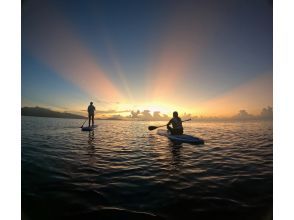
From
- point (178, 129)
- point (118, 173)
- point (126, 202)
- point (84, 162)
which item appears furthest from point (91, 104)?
point (126, 202)

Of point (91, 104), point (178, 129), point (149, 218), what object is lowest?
point (149, 218)

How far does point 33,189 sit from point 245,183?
7.58 metres

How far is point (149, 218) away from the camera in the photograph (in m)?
6.41

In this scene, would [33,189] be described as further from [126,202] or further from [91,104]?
[91,104]

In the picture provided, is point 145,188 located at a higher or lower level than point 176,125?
lower

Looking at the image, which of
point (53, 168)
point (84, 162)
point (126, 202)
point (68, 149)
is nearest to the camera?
point (126, 202)

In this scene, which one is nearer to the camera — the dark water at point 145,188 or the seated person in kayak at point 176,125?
the dark water at point 145,188

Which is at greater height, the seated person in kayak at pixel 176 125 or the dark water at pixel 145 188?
the seated person in kayak at pixel 176 125

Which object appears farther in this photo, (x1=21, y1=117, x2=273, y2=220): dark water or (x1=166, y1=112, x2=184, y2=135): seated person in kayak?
(x1=166, y1=112, x2=184, y2=135): seated person in kayak

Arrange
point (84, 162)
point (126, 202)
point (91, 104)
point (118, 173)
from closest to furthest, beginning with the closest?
point (126, 202)
point (118, 173)
point (84, 162)
point (91, 104)

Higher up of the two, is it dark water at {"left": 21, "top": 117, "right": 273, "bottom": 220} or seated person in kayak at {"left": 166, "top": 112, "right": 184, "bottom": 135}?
seated person in kayak at {"left": 166, "top": 112, "right": 184, "bottom": 135}

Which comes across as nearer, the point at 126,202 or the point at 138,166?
the point at 126,202

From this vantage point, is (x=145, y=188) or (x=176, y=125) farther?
(x=176, y=125)

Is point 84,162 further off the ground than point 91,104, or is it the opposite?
point 91,104
